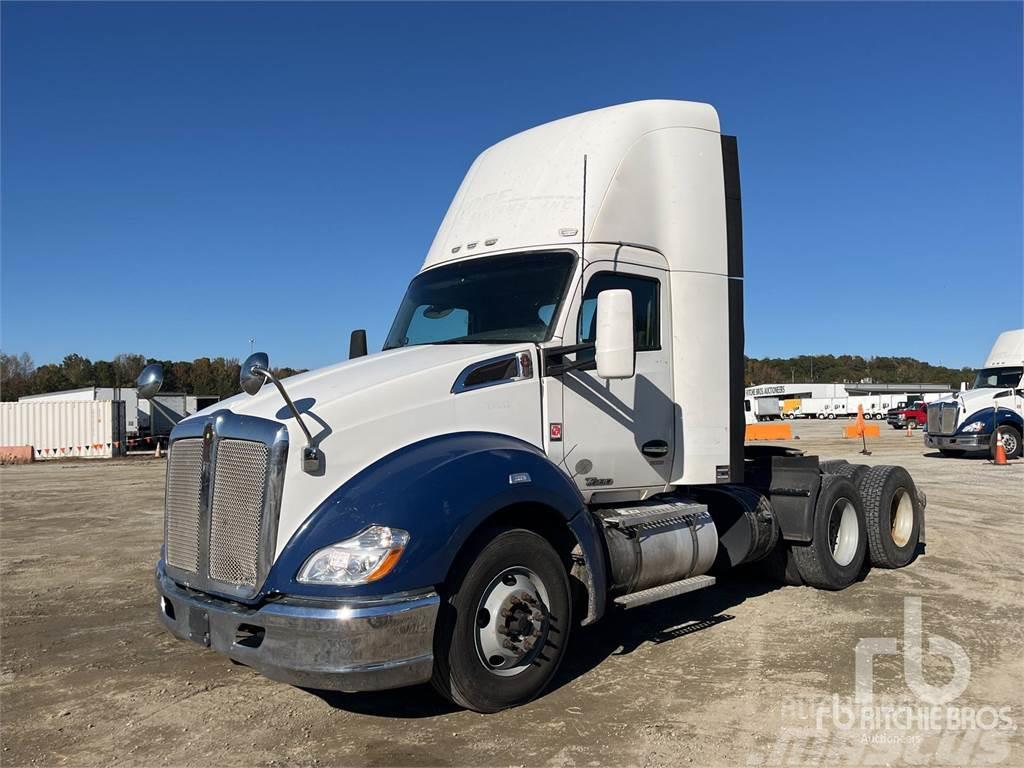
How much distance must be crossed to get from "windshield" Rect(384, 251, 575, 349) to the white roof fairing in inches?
6.5

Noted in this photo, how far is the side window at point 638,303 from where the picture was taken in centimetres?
581

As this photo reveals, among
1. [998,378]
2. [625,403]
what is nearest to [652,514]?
[625,403]

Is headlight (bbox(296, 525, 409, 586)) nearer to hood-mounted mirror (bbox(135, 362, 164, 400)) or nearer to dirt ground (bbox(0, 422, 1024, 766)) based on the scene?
dirt ground (bbox(0, 422, 1024, 766))

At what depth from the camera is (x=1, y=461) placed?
33.1 m

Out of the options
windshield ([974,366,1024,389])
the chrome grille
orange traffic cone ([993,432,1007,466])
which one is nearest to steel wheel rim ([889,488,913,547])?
orange traffic cone ([993,432,1007,466])

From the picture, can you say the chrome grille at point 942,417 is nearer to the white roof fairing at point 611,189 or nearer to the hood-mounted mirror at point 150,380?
the white roof fairing at point 611,189

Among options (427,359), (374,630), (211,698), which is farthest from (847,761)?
(211,698)

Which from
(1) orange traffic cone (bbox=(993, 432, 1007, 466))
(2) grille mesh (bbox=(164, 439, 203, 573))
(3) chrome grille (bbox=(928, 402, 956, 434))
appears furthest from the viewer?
(3) chrome grille (bbox=(928, 402, 956, 434))

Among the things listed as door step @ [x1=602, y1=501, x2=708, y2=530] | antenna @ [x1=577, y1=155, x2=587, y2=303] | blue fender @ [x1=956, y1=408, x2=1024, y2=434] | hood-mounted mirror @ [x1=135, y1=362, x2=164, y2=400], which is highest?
antenna @ [x1=577, y1=155, x2=587, y2=303]

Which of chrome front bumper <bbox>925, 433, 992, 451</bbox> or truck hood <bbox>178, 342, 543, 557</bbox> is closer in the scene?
truck hood <bbox>178, 342, 543, 557</bbox>

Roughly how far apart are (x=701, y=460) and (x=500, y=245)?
233cm

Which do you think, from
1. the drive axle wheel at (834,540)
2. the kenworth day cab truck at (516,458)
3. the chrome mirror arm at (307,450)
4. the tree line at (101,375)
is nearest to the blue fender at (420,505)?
the kenworth day cab truck at (516,458)

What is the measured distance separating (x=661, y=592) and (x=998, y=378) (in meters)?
21.5

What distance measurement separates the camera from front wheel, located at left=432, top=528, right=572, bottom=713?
4461 mm
